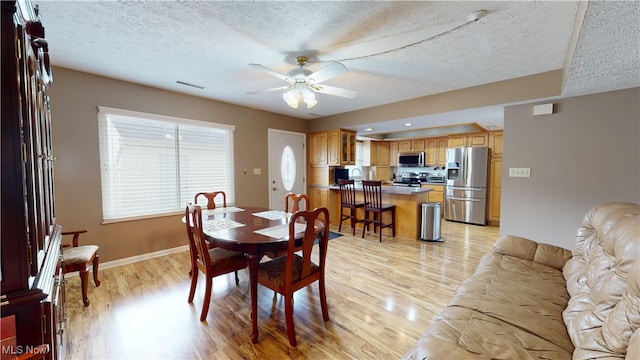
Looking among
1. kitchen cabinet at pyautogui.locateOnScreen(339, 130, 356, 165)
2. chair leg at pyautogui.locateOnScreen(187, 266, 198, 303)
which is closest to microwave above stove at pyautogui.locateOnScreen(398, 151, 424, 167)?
kitchen cabinet at pyautogui.locateOnScreen(339, 130, 356, 165)

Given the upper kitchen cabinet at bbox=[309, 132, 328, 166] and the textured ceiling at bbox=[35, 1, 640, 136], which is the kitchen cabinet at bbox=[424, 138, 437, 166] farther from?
the textured ceiling at bbox=[35, 1, 640, 136]

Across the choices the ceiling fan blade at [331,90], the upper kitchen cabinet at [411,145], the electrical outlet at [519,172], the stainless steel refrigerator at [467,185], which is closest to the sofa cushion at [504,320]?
the electrical outlet at [519,172]

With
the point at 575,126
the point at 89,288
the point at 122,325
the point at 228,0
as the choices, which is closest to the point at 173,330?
the point at 122,325

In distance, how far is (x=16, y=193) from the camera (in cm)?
80

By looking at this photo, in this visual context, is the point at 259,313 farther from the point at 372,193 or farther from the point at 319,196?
the point at 319,196

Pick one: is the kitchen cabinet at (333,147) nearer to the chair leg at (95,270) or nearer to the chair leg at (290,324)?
the chair leg at (290,324)

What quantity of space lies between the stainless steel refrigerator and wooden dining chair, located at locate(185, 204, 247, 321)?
202 inches

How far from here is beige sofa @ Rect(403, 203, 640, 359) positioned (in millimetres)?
992

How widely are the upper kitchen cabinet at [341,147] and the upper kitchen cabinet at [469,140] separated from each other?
8.32 feet

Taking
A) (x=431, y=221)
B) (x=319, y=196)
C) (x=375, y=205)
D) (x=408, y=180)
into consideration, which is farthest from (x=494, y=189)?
(x=319, y=196)

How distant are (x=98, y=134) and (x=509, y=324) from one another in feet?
13.8

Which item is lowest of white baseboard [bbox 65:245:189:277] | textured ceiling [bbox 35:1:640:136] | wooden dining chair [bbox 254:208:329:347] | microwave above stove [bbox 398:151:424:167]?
white baseboard [bbox 65:245:189:277]

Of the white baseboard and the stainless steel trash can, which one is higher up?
the stainless steel trash can

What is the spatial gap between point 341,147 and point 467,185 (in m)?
2.92
